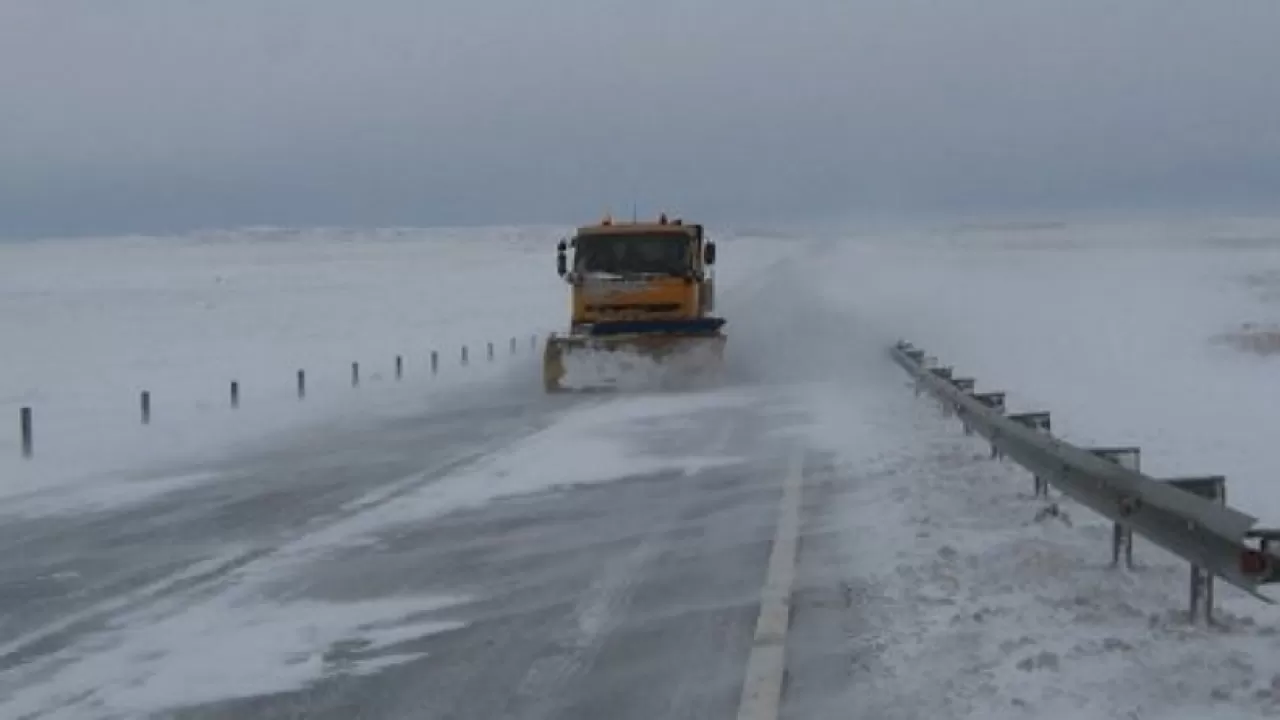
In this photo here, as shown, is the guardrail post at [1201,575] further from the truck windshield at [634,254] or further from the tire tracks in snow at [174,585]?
the truck windshield at [634,254]

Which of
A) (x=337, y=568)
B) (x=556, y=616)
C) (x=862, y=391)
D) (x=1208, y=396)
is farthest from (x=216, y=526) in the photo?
(x=1208, y=396)

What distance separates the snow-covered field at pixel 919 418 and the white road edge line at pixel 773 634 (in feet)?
1.02

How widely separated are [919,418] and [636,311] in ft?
26.5

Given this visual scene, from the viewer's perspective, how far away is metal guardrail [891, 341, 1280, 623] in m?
6.51

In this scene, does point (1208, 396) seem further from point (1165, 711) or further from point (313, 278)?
point (313, 278)

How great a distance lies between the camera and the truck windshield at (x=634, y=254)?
2642 cm

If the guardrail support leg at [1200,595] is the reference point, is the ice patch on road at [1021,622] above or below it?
below

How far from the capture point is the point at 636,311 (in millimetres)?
26094

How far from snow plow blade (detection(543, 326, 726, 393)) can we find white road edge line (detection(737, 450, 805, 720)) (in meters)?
13.4

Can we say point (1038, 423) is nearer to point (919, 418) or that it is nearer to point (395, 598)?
point (395, 598)

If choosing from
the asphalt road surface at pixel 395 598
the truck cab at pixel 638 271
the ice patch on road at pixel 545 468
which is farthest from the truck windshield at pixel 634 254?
the asphalt road surface at pixel 395 598

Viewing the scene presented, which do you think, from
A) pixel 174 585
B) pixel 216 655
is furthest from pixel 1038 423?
pixel 216 655

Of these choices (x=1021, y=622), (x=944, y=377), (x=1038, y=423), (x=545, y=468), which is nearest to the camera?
(x=1021, y=622)

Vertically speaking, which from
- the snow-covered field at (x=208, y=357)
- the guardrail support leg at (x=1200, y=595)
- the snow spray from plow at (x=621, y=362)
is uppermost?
the guardrail support leg at (x=1200, y=595)
